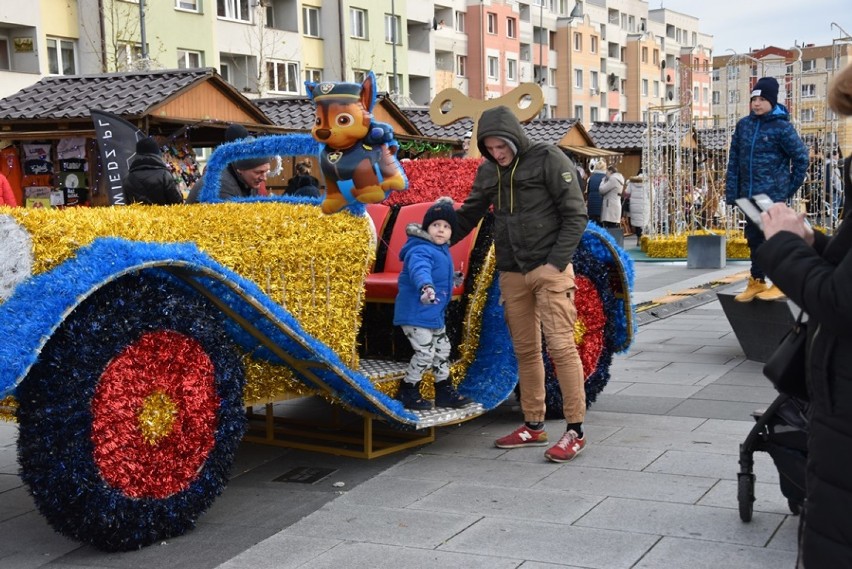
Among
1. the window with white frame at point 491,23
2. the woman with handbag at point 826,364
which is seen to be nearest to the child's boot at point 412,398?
the woman with handbag at point 826,364

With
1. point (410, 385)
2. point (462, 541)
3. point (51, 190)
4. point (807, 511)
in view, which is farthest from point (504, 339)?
point (51, 190)

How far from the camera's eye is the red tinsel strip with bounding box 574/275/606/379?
6691 mm

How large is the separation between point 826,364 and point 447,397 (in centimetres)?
348

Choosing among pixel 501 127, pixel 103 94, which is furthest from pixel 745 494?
pixel 103 94

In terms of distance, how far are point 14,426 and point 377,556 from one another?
3.46 meters

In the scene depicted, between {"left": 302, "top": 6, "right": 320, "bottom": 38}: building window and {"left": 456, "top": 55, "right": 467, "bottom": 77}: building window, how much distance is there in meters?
16.4

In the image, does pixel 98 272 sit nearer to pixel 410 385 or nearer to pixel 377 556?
pixel 377 556

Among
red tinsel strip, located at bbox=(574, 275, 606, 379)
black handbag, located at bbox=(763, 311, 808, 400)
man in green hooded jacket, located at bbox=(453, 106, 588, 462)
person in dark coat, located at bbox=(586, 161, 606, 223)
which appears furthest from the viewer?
person in dark coat, located at bbox=(586, 161, 606, 223)

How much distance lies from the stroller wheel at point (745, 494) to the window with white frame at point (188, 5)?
1316 inches

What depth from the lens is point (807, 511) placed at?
2.63 meters

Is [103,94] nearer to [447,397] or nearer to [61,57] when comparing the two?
[447,397]

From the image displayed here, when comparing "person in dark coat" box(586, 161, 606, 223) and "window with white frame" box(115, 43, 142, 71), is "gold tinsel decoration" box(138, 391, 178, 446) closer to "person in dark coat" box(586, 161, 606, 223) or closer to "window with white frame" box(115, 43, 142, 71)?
"person in dark coat" box(586, 161, 606, 223)

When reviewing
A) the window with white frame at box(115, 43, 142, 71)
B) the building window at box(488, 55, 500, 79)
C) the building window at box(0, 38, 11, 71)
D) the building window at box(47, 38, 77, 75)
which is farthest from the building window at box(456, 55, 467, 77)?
the building window at box(0, 38, 11, 71)

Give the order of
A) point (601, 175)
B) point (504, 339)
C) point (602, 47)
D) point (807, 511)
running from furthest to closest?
point (602, 47), point (601, 175), point (504, 339), point (807, 511)
